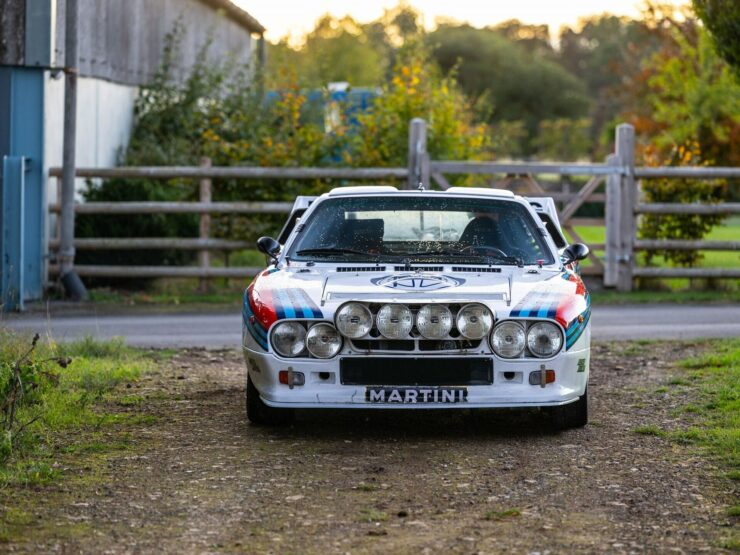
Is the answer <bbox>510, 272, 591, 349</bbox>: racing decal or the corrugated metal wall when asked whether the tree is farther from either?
<bbox>510, 272, 591, 349</bbox>: racing decal

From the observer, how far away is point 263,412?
8445 mm

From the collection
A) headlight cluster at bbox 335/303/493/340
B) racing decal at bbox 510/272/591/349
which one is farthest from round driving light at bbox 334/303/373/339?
racing decal at bbox 510/272/591/349

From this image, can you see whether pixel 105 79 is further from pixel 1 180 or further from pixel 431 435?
pixel 431 435

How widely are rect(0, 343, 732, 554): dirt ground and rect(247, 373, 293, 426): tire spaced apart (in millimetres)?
69

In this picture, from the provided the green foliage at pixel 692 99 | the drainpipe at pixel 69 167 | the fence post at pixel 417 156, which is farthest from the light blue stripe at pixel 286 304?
the green foliage at pixel 692 99

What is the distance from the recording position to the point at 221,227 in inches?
687

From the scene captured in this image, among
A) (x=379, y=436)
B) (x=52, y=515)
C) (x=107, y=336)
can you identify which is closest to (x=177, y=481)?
(x=52, y=515)

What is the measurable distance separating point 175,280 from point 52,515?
40.2ft

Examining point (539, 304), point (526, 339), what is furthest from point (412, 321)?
point (539, 304)

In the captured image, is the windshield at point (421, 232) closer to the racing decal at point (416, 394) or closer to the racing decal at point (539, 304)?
the racing decal at point (539, 304)

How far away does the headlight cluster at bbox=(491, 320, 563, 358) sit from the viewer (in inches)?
309

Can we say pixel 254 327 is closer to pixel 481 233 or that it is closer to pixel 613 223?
pixel 481 233

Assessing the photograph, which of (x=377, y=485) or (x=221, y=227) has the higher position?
(x=221, y=227)

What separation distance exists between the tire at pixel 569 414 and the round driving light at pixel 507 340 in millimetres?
656
